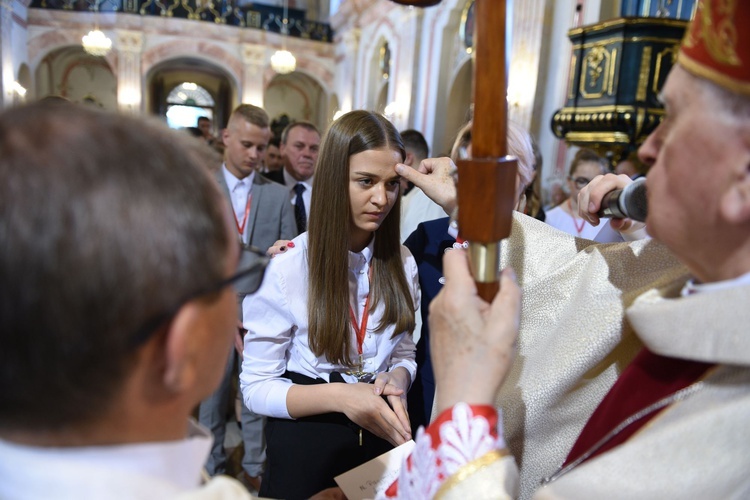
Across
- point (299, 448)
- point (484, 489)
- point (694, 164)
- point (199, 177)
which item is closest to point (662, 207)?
point (694, 164)

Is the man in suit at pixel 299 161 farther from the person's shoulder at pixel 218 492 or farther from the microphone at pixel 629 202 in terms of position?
the person's shoulder at pixel 218 492

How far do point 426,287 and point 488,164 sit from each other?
152cm

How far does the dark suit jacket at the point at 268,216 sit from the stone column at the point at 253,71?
15.6 m

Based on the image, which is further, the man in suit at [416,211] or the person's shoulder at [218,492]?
the man in suit at [416,211]

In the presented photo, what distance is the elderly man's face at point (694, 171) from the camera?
0.79 m

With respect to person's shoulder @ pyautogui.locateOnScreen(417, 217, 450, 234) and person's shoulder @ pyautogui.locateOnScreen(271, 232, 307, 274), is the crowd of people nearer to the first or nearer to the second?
person's shoulder @ pyautogui.locateOnScreen(271, 232, 307, 274)

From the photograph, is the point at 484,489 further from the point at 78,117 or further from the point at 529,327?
the point at 78,117

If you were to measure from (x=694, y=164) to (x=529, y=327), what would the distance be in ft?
2.12

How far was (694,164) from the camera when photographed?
824 mm

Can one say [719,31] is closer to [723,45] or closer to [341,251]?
[723,45]

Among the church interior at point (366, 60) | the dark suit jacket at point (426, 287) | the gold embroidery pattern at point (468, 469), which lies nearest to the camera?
the gold embroidery pattern at point (468, 469)

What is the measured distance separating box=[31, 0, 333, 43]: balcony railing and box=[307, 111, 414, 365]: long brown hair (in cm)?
1811

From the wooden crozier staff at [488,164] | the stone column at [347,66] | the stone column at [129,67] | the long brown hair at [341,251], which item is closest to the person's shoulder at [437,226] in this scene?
the long brown hair at [341,251]

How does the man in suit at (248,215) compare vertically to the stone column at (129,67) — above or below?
below
